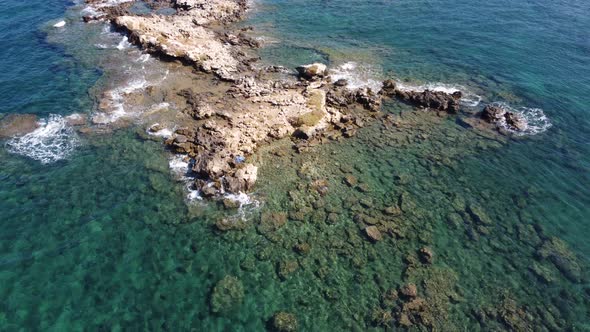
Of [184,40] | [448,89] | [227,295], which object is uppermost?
[184,40]

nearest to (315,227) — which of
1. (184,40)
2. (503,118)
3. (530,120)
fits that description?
(503,118)

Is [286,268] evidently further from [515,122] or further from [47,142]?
[515,122]

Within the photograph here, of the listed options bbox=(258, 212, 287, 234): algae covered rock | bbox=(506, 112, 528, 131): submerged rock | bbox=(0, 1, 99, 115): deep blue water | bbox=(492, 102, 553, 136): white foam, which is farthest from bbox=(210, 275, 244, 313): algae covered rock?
bbox=(506, 112, 528, 131): submerged rock

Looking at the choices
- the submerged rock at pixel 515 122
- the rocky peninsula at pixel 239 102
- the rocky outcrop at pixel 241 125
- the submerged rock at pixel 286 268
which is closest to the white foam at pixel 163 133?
the rocky peninsula at pixel 239 102

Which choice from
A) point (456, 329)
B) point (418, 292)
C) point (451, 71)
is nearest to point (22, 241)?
point (418, 292)

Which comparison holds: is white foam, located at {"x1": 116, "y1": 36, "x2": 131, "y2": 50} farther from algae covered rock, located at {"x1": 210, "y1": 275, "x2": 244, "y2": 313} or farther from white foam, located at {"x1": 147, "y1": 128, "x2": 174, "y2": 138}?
algae covered rock, located at {"x1": 210, "y1": 275, "x2": 244, "y2": 313}

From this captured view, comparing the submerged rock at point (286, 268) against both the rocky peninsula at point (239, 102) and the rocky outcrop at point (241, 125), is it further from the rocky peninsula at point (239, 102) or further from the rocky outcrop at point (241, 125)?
the rocky peninsula at point (239, 102)
